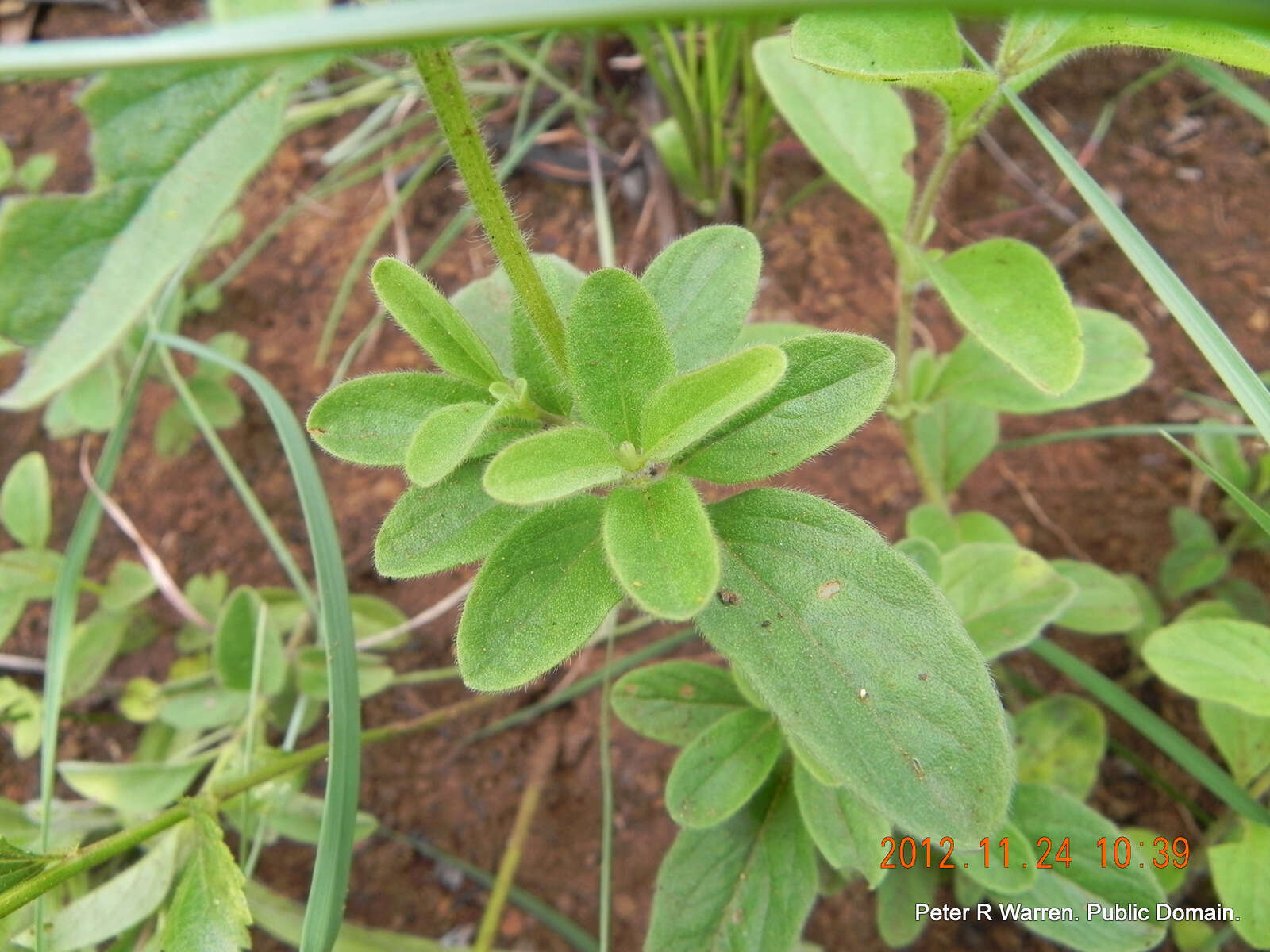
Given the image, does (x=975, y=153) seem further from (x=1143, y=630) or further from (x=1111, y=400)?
(x=1143, y=630)

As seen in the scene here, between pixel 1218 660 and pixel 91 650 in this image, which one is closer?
pixel 1218 660

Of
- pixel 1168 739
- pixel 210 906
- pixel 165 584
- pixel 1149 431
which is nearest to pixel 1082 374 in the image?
pixel 1149 431

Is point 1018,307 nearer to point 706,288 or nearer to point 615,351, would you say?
point 706,288

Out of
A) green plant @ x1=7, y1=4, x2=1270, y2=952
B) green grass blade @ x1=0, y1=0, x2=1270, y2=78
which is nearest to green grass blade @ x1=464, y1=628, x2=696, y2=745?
green plant @ x1=7, y1=4, x2=1270, y2=952

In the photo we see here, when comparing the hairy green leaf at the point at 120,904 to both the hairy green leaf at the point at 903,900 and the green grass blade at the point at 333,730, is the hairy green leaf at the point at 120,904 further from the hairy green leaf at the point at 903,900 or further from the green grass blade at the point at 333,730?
the hairy green leaf at the point at 903,900

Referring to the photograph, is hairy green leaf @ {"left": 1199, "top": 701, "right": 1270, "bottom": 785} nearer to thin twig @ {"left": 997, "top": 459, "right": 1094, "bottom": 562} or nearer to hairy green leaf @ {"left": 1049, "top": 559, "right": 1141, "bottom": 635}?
hairy green leaf @ {"left": 1049, "top": 559, "right": 1141, "bottom": 635}
